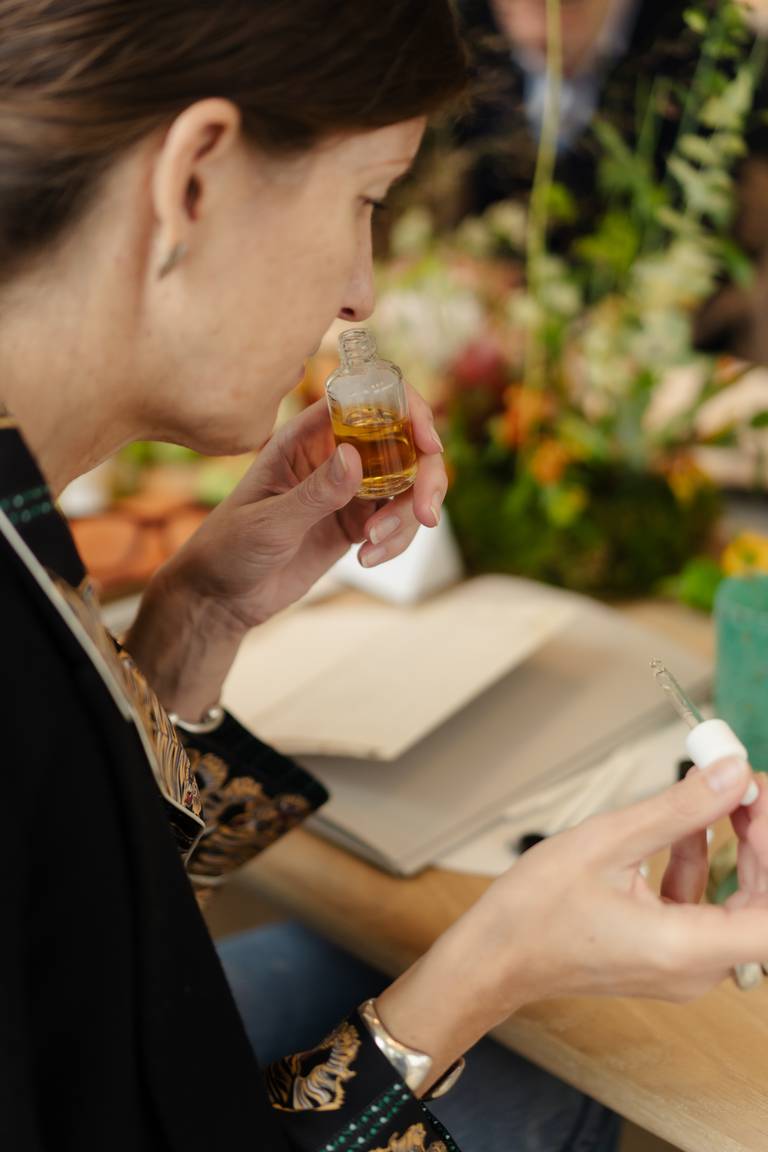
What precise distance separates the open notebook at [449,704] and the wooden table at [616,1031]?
0.11ft

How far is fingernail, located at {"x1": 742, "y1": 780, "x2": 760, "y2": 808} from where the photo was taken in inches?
23.2

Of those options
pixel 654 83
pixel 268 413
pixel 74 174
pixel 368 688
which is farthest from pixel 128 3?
pixel 654 83

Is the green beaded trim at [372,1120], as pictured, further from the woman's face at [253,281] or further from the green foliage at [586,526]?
the green foliage at [586,526]

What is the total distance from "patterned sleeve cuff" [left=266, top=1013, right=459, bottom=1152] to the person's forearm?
310 mm

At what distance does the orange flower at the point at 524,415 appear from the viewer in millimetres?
1356

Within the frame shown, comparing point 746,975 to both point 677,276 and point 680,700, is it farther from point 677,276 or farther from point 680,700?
point 677,276

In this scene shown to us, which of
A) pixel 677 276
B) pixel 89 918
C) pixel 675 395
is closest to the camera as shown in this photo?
pixel 89 918

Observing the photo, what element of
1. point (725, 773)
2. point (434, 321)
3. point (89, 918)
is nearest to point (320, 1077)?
point (89, 918)

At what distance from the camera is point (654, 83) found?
4.09 ft

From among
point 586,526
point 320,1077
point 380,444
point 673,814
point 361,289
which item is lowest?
point 586,526

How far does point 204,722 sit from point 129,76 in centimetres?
49

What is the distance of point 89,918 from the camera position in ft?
1.76

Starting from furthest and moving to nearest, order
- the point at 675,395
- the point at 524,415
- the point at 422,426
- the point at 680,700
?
1. the point at 675,395
2. the point at 524,415
3. the point at 422,426
4. the point at 680,700

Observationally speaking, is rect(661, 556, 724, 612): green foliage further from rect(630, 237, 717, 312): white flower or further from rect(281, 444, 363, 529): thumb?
rect(281, 444, 363, 529): thumb
